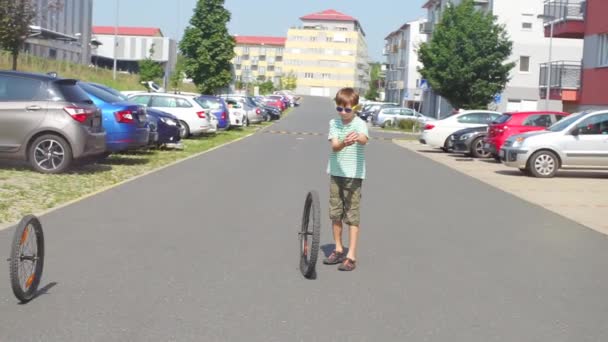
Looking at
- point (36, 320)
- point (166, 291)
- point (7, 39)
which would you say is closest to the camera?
point (36, 320)

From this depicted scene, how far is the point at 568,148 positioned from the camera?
1927 cm

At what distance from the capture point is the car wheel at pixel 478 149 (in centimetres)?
2612

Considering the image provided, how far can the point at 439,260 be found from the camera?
8227mm

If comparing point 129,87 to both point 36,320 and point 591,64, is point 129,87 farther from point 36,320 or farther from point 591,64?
point 36,320

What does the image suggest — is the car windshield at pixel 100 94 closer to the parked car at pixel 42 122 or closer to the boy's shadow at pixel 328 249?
the parked car at pixel 42 122

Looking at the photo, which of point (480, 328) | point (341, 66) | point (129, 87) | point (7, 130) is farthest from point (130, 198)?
point (341, 66)

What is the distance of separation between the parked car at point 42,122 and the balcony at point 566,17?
27.7 m

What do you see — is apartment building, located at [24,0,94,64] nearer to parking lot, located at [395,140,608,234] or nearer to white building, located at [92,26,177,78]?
white building, located at [92,26,177,78]

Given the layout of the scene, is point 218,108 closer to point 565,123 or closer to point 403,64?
point 565,123

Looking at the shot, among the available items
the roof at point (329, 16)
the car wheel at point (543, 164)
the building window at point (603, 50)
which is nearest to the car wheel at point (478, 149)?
the car wheel at point (543, 164)

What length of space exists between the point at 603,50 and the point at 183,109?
56.4 ft

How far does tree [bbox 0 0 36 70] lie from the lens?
22750 millimetres

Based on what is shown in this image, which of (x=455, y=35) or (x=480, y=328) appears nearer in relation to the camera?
(x=480, y=328)

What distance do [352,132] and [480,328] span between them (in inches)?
91.5
